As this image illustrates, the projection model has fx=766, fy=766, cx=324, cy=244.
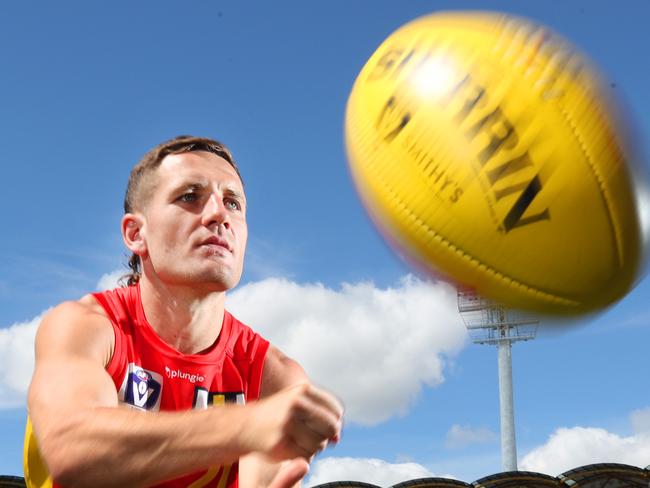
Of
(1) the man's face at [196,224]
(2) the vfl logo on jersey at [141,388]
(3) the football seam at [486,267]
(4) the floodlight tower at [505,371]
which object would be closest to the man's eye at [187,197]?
(1) the man's face at [196,224]

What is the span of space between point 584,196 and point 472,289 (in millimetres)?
751

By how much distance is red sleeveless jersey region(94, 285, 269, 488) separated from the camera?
3.20m

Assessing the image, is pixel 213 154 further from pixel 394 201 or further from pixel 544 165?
pixel 544 165

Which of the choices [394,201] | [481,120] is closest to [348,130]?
[394,201]

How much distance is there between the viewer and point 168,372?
333cm

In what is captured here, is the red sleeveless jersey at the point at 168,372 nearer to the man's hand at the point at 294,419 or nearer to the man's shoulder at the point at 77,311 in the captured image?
the man's shoulder at the point at 77,311

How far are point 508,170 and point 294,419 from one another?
1.87m

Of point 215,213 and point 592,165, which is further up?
point 592,165

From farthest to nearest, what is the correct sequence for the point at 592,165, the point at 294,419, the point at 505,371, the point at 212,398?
the point at 505,371, the point at 592,165, the point at 212,398, the point at 294,419

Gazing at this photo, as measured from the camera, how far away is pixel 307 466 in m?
2.74

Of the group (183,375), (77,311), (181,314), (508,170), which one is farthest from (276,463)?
(508,170)

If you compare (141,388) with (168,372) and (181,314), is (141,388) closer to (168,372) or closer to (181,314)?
(168,372)

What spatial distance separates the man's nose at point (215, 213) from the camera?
122 inches

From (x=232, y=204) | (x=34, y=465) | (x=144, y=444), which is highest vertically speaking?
(x=232, y=204)
